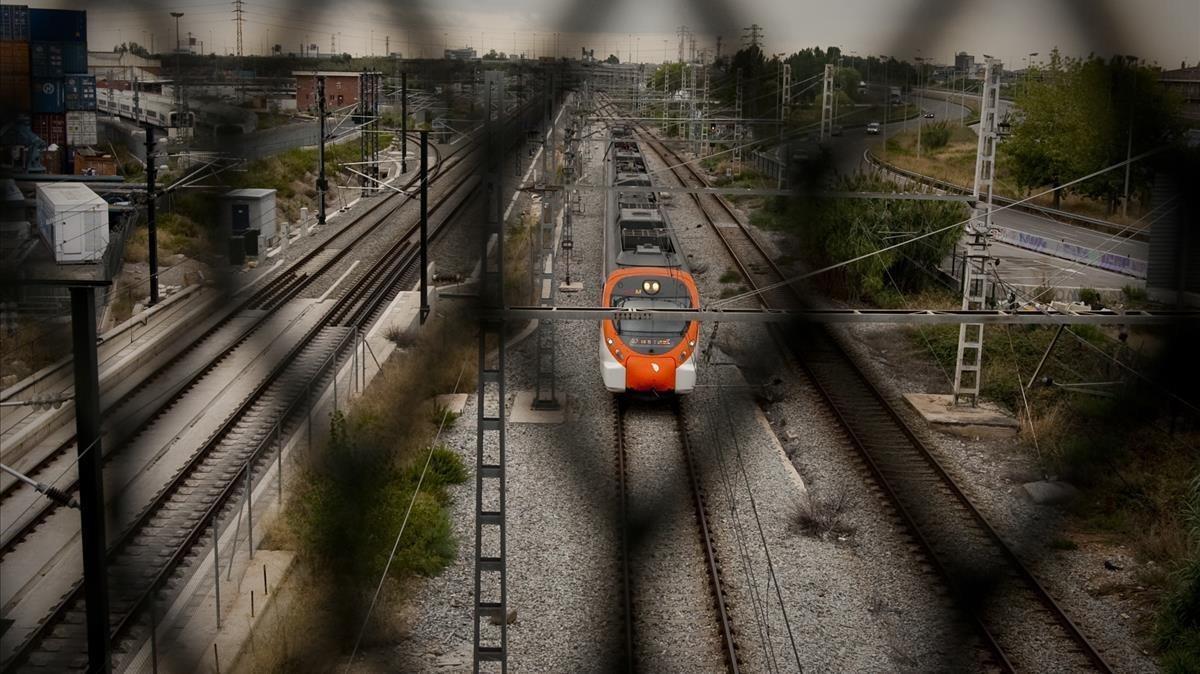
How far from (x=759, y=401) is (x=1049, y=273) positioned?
109 cm

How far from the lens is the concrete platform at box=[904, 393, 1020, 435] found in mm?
3773

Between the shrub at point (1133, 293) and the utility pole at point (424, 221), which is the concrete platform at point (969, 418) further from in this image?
the utility pole at point (424, 221)

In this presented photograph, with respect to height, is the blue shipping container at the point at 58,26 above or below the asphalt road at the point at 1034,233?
above

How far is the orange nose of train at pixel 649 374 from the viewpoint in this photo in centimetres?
377

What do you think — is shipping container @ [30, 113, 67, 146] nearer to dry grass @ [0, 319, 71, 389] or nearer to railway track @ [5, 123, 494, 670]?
dry grass @ [0, 319, 71, 389]

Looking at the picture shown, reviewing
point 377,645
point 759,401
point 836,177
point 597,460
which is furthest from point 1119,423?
point 759,401

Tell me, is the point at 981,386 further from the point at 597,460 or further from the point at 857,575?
the point at 597,460

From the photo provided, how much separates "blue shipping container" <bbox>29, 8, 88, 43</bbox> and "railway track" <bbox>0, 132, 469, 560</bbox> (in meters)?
0.37

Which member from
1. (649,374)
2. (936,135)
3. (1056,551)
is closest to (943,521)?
(1056,551)

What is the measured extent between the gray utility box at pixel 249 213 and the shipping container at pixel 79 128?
3.05 feet

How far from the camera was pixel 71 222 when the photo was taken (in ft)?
9.10

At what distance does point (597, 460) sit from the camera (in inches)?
80.3

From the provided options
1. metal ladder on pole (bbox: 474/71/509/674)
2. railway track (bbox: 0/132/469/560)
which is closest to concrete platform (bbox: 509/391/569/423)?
railway track (bbox: 0/132/469/560)

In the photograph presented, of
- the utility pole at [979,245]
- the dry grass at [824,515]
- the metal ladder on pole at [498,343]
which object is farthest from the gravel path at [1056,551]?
the metal ladder on pole at [498,343]
